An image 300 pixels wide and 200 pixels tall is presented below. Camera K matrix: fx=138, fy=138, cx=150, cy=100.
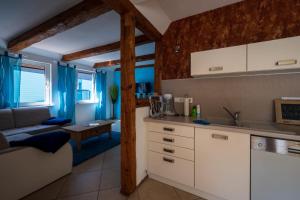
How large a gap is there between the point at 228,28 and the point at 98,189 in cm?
276

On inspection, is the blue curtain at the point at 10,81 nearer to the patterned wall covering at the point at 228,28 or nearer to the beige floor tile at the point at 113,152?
the beige floor tile at the point at 113,152

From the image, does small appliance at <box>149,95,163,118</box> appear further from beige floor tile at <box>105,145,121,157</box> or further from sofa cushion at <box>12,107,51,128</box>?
sofa cushion at <box>12,107,51,128</box>

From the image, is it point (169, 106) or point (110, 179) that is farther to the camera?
point (169, 106)

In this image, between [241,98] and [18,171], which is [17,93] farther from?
[241,98]

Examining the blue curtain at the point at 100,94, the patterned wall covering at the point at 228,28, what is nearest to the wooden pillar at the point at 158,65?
the patterned wall covering at the point at 228,28

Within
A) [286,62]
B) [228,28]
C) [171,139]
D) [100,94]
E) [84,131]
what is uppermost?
[228,28]

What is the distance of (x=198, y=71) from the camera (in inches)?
73.0

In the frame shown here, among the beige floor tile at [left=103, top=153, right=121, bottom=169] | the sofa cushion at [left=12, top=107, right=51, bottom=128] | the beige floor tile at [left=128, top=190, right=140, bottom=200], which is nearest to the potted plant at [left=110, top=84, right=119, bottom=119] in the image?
the sofa cushion at [left=12, top=107, right=51, bottom=128]

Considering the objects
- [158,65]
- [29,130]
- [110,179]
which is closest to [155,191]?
[110,179]

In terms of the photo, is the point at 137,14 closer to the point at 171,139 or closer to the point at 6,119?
the point at 171,139

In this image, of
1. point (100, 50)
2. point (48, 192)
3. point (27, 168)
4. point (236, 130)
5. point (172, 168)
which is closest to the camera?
point (236, 130)

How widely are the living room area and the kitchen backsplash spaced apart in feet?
3.01

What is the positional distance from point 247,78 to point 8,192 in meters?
3.02

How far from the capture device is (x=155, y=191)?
1.71 m
